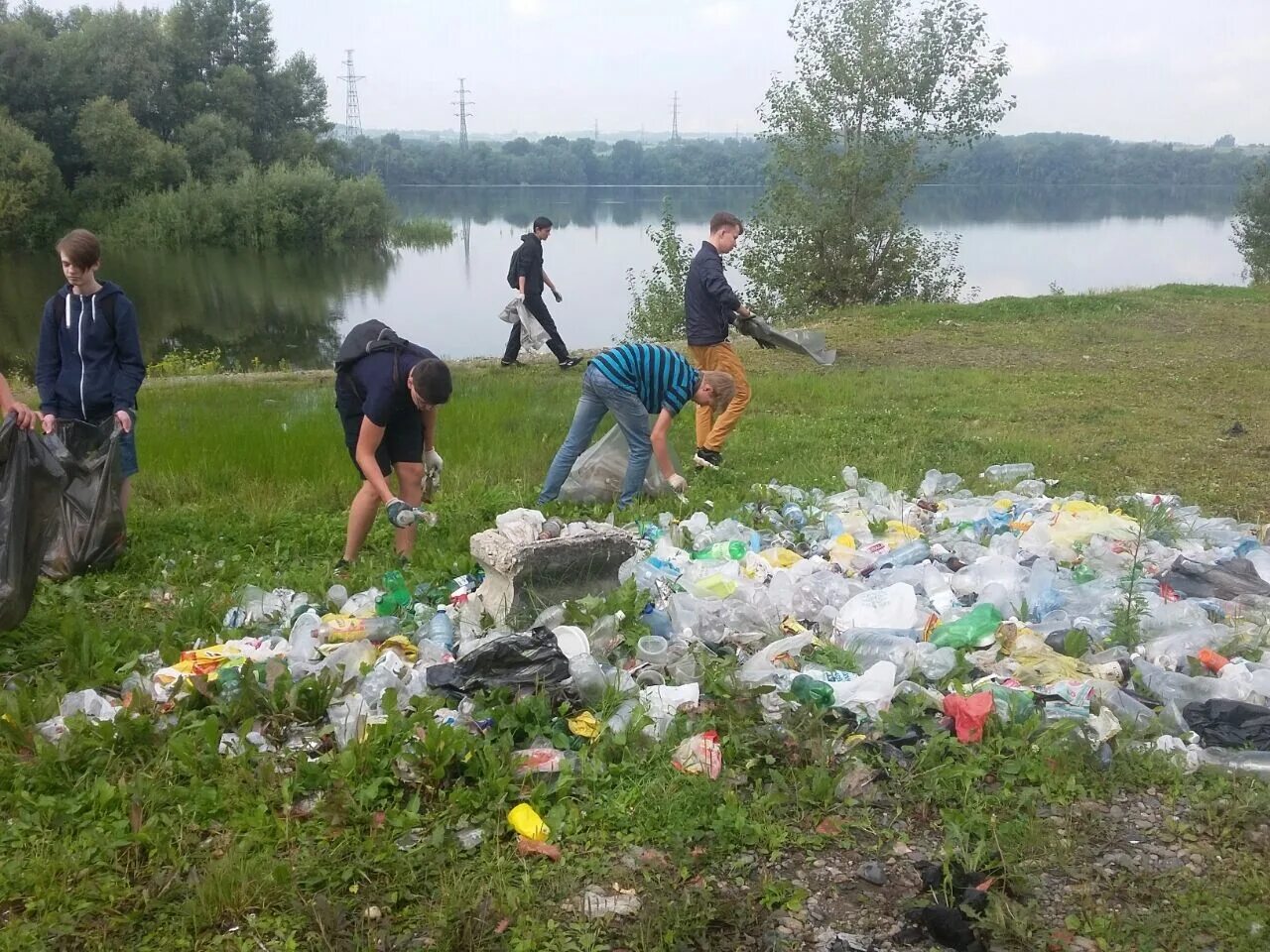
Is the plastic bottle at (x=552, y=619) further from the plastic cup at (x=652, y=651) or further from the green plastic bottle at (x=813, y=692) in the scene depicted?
the green plastic bottle at (x=813, y=692)

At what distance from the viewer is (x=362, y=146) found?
73000 mm

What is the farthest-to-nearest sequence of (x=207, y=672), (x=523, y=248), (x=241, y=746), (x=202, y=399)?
(x=523, y=248) < (x=202, y=399) < (x=207, y=672) < (x=241, y=746)

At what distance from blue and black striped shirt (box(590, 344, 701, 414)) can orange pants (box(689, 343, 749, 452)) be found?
1.02 m

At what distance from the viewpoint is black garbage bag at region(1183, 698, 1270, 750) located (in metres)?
3.59

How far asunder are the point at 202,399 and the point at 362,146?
68094 mm

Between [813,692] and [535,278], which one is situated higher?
[535,278]

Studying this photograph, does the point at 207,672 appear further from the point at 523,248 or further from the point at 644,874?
the point at 523,248

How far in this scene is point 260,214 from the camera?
35750 mm

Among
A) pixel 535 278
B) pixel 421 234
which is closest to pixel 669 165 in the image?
pixel 421 234

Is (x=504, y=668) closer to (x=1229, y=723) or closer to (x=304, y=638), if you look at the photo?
(x=304, y=638)

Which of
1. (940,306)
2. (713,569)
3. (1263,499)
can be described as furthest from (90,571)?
(940,306)

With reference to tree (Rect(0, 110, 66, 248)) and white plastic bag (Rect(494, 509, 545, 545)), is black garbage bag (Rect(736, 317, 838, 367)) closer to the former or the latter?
white plastic bag (Rect(494, 509, 545, 545))

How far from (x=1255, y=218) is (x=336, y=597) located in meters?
37.3


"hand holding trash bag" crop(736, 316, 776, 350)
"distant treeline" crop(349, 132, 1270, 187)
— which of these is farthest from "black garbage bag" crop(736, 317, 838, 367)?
"distant treeline" crop(349, 132, 1270, 187)
